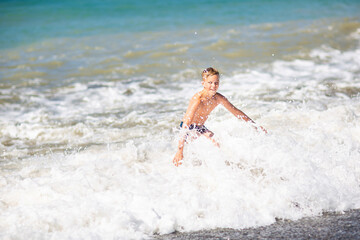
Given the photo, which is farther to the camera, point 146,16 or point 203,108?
point 146,16

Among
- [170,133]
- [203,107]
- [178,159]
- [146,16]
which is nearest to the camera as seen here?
[178,159]

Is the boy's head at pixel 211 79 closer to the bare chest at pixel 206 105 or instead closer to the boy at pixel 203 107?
the boy at pixel 203 107

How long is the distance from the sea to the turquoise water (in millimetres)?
2160

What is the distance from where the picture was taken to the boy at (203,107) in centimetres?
470

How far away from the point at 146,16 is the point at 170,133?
17.0m

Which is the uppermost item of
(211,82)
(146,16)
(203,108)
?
(146,16)

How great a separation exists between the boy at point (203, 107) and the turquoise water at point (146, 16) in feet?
43.4

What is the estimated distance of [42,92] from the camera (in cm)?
943

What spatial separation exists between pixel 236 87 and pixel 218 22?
10.5 meters

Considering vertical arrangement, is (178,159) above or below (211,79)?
below

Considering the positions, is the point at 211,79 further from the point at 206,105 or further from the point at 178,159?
the point at 178,159

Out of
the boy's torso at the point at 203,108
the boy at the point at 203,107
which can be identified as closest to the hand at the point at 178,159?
the boy at the point at 203,107

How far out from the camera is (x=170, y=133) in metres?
6.35

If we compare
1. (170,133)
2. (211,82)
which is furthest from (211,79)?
(170,133)
